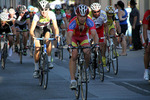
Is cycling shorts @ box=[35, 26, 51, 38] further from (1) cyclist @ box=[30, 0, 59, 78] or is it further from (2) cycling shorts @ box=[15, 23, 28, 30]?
(2) cycling shorts @ box=[15, 23, 28, 30]

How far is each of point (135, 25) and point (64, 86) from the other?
491 inches

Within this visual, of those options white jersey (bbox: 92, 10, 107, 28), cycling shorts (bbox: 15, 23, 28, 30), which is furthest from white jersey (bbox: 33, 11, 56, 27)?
cycling shorts (bbox: 15, 23, 28, 30)

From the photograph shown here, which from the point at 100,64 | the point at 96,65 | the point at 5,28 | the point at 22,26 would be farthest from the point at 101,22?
the point at 22,26

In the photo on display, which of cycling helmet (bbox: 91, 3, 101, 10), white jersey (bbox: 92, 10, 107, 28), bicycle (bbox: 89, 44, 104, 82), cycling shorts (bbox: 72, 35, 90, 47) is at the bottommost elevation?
bicycle (bbox: 89, 44, 104, 82)

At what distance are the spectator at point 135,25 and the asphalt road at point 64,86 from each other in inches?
255

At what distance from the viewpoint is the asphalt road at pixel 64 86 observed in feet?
34.2

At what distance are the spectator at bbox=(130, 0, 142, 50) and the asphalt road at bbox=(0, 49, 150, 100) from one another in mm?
6478

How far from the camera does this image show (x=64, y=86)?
12.1 metres

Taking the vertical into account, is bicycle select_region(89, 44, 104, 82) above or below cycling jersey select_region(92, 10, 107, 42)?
below

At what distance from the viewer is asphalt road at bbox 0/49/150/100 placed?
10.4 meters

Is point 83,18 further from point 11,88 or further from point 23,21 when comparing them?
point 23,21

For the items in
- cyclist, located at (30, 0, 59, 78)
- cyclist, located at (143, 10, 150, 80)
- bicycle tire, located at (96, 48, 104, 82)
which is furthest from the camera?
bicycle tire, located at (96, 48, 104, 82)

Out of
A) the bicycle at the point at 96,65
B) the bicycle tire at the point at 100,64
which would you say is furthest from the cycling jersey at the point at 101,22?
the bicycle tire at the point at 100,64

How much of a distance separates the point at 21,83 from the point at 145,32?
320 cm
